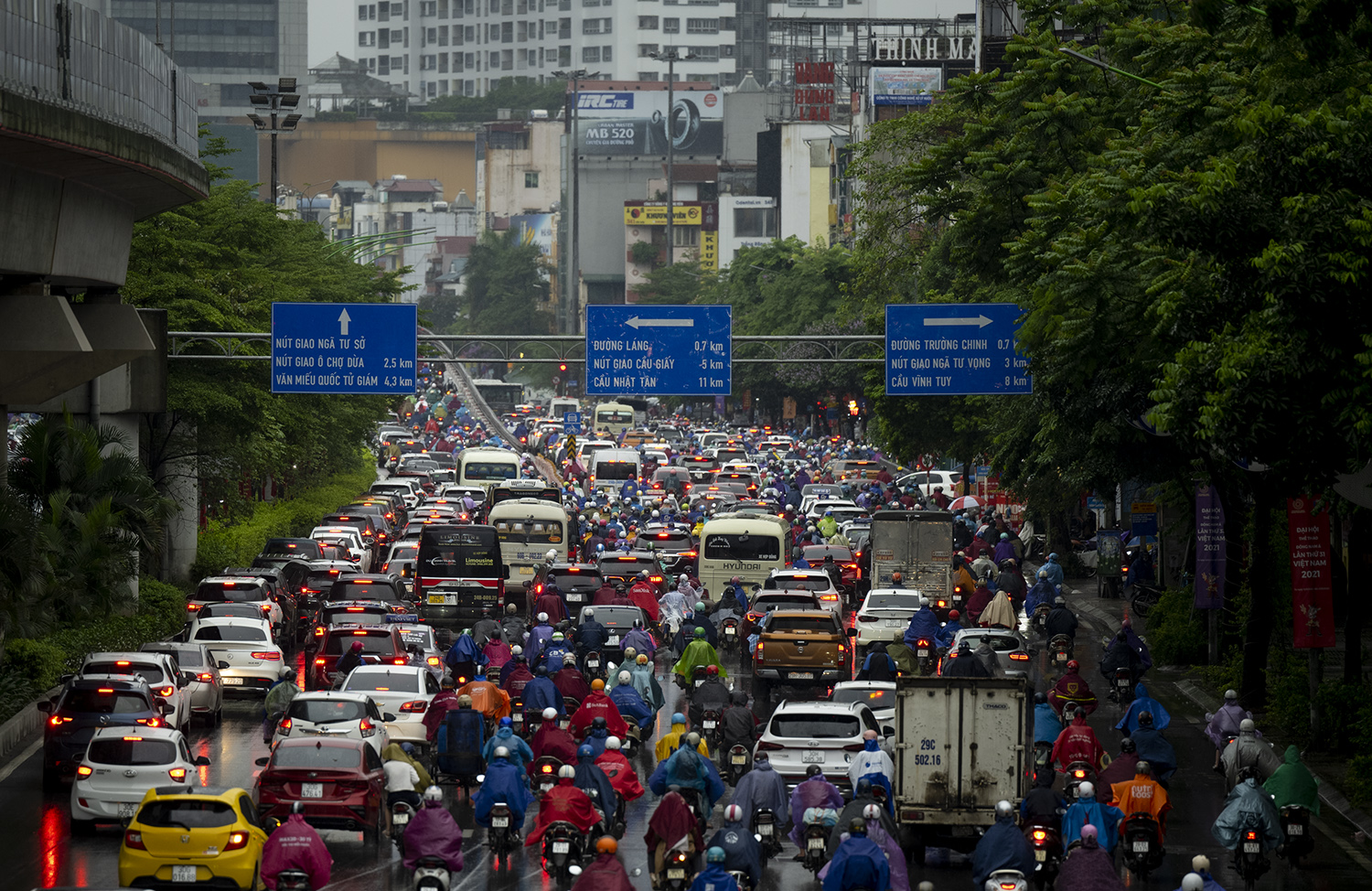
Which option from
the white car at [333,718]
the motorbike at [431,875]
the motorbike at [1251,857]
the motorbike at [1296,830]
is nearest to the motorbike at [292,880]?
the motorbike at [431,875]

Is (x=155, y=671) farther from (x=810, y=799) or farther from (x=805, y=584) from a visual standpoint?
(x=805, y=584)

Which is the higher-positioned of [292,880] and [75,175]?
[75,175]

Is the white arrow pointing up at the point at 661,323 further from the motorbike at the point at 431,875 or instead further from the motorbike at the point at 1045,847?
the motorbike at the point at 431,875

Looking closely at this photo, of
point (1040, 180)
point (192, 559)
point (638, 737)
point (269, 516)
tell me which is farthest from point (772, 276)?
point (638, 737)

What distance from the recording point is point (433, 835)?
16.5 meters

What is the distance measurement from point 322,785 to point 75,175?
32.0ft

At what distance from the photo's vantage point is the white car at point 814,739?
68.3 feet

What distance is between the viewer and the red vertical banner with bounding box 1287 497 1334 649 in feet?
79.5

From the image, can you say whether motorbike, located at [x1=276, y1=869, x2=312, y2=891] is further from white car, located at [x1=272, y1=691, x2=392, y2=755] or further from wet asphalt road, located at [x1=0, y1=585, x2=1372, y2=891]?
white car, located at [x1=272, y1=691, x2=392, y2=755]

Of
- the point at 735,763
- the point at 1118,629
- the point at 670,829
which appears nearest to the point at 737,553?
the point at 1118,629

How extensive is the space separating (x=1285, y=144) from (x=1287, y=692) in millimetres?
10963

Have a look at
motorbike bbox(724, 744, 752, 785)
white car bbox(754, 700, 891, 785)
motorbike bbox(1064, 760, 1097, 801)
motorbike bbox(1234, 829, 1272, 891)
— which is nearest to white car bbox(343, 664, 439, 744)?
motorbike bbox(724, 744, 752, 785)

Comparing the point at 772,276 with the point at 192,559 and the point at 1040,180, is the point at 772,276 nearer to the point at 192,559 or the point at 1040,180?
the point at 192,559

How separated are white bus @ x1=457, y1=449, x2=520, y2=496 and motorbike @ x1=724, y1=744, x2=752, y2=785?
130ft
